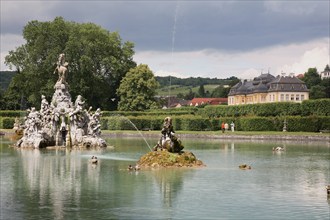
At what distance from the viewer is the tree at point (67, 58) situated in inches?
3482

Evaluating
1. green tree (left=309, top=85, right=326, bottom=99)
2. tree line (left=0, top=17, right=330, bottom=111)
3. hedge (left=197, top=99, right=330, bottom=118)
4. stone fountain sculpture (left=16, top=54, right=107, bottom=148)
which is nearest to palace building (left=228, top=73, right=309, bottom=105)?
green tree (left=309, top=85, right=326, bottom=99)

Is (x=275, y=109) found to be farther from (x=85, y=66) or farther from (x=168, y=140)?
(x=168, y=140)

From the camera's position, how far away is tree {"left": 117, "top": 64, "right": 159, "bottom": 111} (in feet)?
309

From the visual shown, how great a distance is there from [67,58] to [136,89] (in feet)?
41.3

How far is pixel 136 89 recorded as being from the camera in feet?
314

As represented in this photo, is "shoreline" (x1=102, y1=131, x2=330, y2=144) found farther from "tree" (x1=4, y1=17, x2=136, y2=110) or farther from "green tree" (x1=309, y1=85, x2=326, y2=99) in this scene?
"green tree" (x1=309, y1=85, x2=326, y2=99)

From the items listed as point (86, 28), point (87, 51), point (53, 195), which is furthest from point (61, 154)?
point (86, 28)

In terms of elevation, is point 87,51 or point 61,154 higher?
point 87,51

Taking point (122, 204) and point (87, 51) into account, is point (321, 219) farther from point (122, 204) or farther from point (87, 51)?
point (87, 51)

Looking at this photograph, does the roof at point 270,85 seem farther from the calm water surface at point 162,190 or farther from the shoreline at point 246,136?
the calm water surface at point 162,190

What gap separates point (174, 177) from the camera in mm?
26609

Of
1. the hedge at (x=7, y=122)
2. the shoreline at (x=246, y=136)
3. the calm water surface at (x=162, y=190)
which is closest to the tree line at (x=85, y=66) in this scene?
the hedge at (x=7, y=122)

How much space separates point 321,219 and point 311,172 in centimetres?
1210

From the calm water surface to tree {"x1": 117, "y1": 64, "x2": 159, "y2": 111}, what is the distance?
5864 cm
